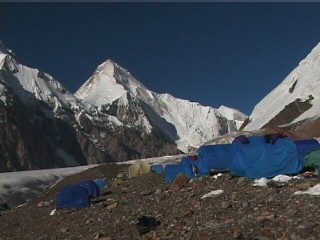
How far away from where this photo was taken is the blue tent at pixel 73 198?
84.1ft

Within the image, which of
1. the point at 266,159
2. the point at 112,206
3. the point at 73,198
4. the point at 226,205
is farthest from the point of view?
the point at 73,198

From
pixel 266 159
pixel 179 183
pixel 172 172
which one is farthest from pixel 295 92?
pixel 266 159

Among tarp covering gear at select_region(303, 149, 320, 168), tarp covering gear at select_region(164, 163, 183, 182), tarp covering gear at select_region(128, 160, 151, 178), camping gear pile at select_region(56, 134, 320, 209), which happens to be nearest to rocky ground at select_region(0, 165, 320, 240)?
camping gear pile at select_region(56, 134, 320, 209)

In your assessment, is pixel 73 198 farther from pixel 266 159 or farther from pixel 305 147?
Result: pixel 305 147

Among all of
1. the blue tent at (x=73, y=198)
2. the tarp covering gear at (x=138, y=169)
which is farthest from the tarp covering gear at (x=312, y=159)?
the tarp covering gear at (x=138, y=169)

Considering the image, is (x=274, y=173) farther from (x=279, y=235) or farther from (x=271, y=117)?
(x=271, y=117)

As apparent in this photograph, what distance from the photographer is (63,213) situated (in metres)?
24.7

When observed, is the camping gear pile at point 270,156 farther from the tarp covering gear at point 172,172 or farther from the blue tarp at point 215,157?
the tarp covering gear at point 172,172

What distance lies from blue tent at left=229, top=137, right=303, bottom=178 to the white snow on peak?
3337 inches

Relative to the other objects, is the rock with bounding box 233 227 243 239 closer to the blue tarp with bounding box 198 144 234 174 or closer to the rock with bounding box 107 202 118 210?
the rock with bounding box 107 202 118 210

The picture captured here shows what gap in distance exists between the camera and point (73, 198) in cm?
2588

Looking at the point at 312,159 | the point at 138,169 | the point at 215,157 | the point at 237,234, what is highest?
the point at 215,157

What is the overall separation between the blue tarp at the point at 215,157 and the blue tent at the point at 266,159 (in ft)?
7.32

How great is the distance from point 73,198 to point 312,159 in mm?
11990
